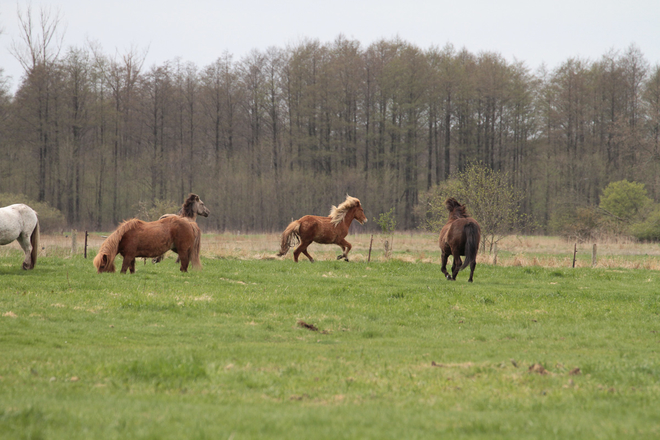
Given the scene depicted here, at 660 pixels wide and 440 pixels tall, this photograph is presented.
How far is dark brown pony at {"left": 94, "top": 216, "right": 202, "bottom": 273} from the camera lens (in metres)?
14.5

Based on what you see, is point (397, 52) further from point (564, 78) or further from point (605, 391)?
point (605, 391)

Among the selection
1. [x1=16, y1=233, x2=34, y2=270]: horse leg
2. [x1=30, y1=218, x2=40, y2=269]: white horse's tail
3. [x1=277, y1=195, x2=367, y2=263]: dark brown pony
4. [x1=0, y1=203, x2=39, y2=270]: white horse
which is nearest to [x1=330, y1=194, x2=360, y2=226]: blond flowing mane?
[x1=277, y1=195, x2=367, y2=263]: dark brown pony

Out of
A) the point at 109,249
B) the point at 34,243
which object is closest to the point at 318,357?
the point at 109,249

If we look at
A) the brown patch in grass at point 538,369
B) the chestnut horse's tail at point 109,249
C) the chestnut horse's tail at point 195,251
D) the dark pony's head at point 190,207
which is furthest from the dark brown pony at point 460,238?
the chestnut horse's tail at point 109,249

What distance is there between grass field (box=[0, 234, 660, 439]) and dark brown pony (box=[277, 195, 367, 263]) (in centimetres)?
577

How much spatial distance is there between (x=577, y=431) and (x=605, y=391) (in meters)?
1.70

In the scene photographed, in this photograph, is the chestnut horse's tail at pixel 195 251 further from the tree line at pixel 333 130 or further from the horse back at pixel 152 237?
the tree line at pixel 333 130

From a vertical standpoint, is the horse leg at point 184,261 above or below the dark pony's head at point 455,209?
below

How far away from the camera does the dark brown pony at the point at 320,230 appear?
21.9 meters

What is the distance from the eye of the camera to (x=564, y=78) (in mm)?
55594

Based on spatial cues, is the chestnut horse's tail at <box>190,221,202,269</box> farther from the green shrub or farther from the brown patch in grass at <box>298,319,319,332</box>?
the green shrub

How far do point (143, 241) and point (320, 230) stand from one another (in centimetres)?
855

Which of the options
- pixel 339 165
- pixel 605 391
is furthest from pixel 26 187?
pixel 605 391

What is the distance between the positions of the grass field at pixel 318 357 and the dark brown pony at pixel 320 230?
577cm
